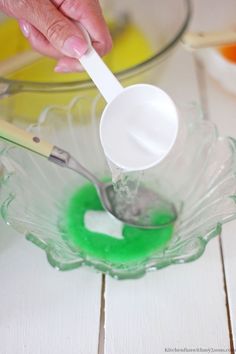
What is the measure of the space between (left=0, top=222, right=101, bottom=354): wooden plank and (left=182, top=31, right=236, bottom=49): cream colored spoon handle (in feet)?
1.26

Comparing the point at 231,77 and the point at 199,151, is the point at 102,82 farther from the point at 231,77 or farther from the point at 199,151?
the point at 231,77

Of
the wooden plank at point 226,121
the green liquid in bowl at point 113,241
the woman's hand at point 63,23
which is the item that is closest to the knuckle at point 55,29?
the woman's hand at point 63,23

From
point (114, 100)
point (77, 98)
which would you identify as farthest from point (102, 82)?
point (77, 98)

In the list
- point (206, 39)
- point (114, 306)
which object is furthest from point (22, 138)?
point (206, 39)

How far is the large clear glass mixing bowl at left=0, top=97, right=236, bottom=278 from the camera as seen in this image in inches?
22.3

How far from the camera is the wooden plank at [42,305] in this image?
568mm

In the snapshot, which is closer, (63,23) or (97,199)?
(63,23)

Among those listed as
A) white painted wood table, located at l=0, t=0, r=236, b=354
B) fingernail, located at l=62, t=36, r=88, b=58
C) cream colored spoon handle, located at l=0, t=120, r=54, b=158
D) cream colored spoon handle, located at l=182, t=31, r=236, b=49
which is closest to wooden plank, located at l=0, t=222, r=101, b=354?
white painted wood table, located at l=0, t=0, r=236, b=354

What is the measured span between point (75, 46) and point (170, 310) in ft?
1.06

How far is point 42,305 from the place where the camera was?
60 cm

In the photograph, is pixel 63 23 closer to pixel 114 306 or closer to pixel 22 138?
pixel 22 138

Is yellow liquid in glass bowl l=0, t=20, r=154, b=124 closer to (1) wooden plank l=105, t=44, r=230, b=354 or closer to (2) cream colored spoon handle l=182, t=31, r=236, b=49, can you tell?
(2) cream colored spoon handle l=182, t=31, r=236, b=49

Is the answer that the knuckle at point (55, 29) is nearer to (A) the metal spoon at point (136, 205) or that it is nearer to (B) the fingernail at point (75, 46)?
(B) the fingernail at point (75, 46)

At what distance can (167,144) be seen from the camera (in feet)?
1.79
